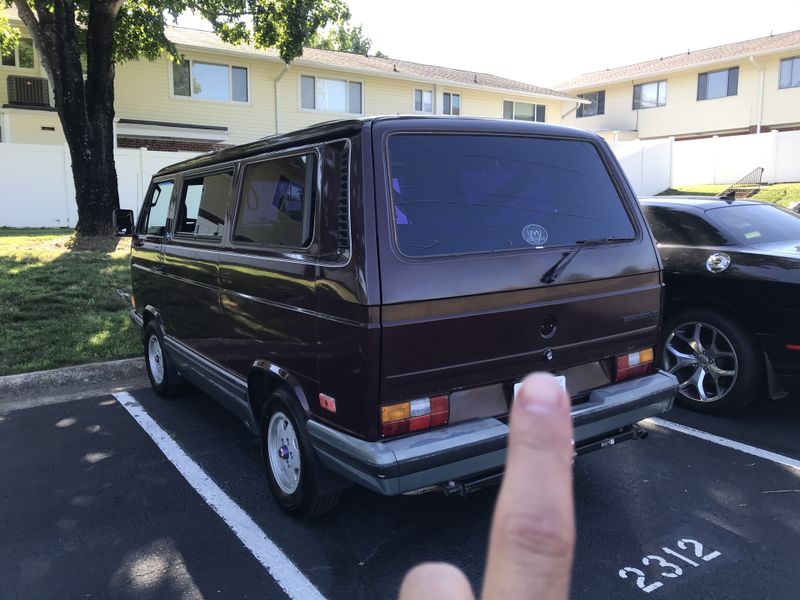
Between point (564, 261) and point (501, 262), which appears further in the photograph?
point (564, 261)

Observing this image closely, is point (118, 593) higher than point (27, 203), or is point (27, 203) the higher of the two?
point (27, 203)

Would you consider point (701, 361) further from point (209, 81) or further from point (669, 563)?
point (209, 81)

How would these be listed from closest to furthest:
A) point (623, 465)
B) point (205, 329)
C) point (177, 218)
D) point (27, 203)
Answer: point (623, 465) < point (205, 329) < point (177, 218) < point (27, 203)

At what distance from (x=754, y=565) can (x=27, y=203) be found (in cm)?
1779

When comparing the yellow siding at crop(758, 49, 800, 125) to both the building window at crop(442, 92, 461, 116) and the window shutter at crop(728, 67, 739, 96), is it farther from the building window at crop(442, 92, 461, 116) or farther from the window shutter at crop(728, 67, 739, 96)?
the building window at crop(442, 92, 461, 116)

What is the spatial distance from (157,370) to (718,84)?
Answer: 30.4m

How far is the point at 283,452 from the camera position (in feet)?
11.7

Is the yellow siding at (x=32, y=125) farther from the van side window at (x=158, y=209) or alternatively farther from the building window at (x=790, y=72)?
the building window at (x=790, y=72)

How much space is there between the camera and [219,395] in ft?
14.0

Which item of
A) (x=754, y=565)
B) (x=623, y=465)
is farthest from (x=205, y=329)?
(x=754, y=565)

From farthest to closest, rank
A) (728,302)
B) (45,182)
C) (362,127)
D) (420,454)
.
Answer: (45,182), (728,302), (362,127), (420,454)

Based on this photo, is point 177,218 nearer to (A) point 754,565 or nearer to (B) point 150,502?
(B) point 150,502

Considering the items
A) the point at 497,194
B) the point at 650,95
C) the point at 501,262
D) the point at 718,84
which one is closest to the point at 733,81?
the point at 718,84

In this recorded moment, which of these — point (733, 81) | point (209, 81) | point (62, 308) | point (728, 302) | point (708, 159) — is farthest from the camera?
point (733, 81)
